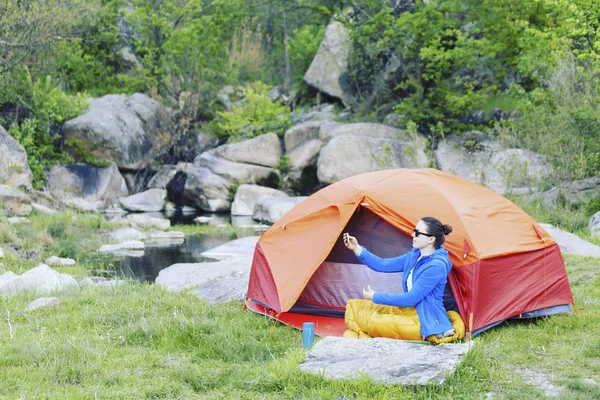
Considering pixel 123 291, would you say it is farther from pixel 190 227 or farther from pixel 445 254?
pixel 190 227

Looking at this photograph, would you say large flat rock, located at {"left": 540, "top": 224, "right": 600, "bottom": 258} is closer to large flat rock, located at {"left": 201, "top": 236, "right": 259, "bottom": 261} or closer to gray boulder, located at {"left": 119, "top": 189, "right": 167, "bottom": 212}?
large flat rock, located at {"left": 201, "top": 236, "right": 259, "bottom": 261}

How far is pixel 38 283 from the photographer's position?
815 centimetres

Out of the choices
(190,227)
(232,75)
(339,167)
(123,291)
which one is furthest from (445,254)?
(232,75)

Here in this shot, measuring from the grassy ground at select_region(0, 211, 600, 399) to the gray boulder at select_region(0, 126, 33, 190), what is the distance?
10978mm

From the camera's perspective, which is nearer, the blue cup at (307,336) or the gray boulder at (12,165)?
the blue cup at (307,336)

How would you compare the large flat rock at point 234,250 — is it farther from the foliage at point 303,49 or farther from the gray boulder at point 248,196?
the foliage at point 303,49

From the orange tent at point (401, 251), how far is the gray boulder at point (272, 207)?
36.6 feet

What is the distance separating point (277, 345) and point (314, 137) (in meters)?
18.3

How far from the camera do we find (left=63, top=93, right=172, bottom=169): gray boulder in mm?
22750

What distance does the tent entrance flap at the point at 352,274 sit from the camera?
689 centimetres

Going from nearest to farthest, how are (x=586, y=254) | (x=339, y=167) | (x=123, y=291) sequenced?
(x=123, y=291) → (x=586, y=254) → (x=339, y=167)

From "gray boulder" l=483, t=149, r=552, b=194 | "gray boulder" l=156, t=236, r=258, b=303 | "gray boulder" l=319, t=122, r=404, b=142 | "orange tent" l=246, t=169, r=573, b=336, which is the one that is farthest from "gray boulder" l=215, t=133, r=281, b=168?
"orange tent" l=246, t=169, r=573, b=336

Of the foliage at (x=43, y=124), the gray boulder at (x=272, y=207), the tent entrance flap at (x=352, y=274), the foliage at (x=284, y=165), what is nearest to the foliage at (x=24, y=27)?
the foliage at (x=43, y=124)

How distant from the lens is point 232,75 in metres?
29.4
